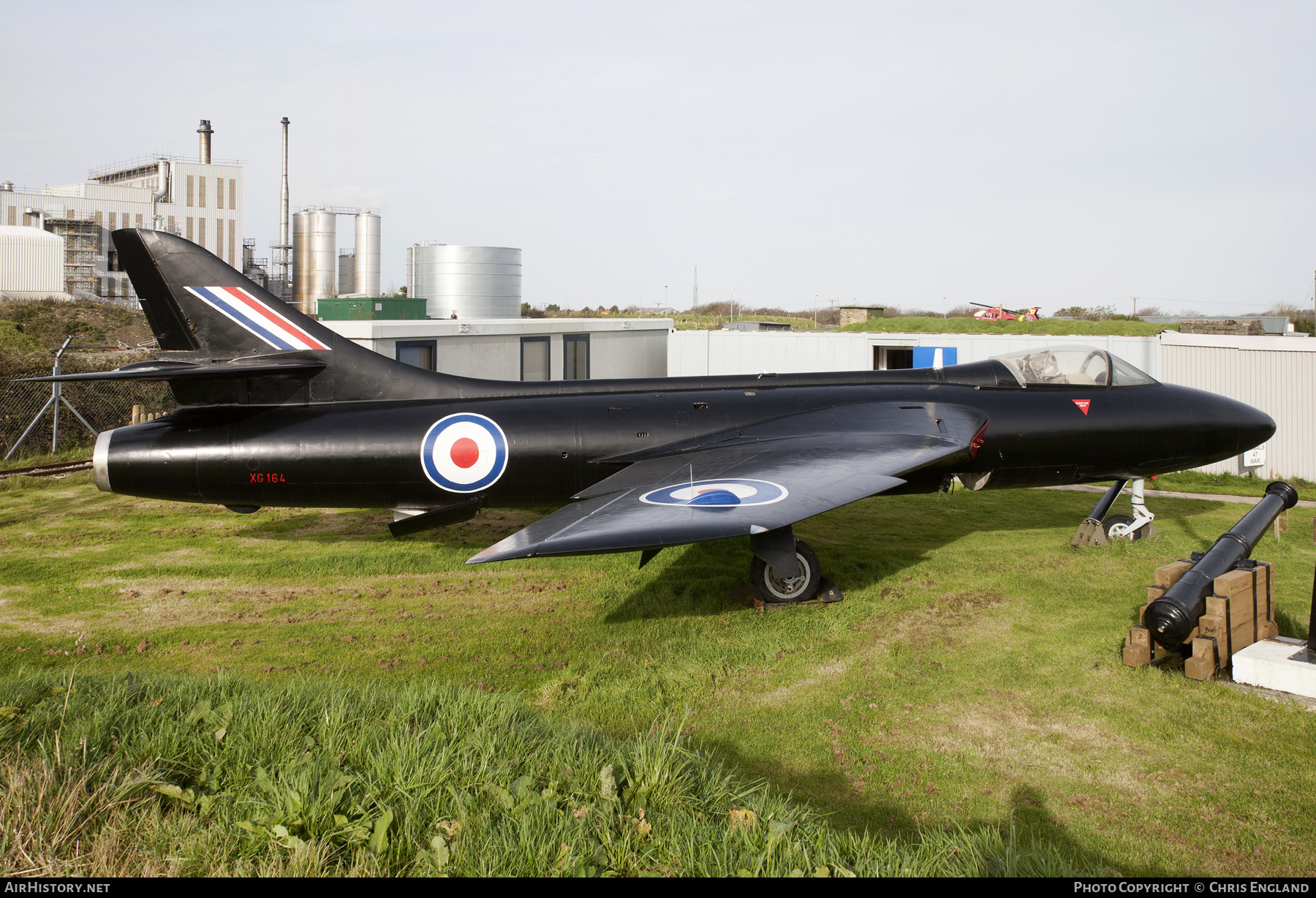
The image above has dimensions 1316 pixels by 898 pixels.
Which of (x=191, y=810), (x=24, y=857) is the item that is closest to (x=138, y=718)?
(x=191, y=810)

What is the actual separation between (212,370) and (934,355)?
17.0 meters

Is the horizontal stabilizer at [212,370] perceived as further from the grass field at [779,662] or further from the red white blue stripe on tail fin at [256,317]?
the grass field at [779,662]

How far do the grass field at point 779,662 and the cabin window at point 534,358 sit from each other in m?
8.88

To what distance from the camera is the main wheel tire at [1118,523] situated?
468 inches

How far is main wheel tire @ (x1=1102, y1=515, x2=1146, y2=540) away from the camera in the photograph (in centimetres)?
1189

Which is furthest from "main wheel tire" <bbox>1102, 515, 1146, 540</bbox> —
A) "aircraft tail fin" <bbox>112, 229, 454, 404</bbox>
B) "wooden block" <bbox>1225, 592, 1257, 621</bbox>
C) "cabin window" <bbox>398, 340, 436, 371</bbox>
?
"cabin window" <bbox>398, 340, 436, 371</bbox>

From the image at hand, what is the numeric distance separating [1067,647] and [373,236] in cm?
5857

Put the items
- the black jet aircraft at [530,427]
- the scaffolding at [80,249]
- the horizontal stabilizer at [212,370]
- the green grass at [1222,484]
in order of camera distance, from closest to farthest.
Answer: the horizontal stabilizer at [212,370] → the black jet aircraft at [530,427] → the green grass at [1222,484] → the scaffolding at [80,249]

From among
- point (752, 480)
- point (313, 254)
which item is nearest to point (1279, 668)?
point (752, 480)

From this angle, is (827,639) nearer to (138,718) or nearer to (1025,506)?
(138,718)

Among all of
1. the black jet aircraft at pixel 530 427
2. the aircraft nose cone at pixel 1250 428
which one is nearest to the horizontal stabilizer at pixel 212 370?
the black jet aircraft at pixel 530 427

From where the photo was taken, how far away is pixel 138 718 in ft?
15.9

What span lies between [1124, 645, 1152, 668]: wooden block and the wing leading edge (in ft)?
8.26

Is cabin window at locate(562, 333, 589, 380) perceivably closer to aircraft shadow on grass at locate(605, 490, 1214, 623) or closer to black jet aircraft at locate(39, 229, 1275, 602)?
aircraft shadow on grass at locate(605, 490, 1214, 623)
